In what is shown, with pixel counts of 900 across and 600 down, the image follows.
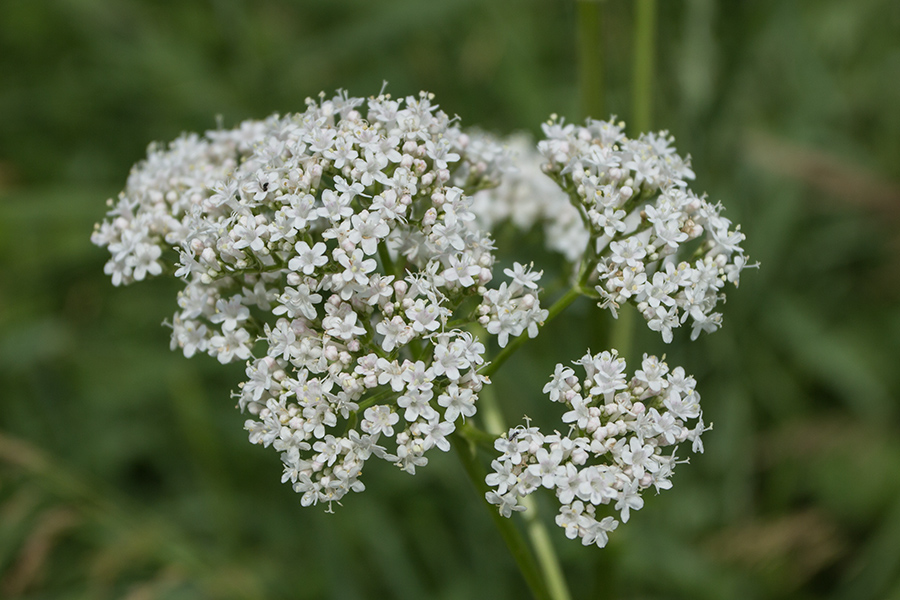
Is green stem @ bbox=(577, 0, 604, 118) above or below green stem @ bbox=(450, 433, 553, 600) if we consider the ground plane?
above

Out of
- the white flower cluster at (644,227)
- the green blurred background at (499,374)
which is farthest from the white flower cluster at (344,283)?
the green blurred background at (499,374)

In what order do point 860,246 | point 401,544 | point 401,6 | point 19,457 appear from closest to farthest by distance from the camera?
point 19,457
point 401,544
point 401,6
point 860,246

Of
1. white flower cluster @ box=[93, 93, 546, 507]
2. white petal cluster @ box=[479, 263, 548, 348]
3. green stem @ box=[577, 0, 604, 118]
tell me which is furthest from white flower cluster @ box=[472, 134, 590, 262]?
white petal cluster @ box=[479, 263, 548, 348]

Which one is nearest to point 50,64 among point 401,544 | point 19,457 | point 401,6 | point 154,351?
point 154,351

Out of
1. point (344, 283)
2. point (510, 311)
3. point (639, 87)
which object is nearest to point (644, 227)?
point (510, 311)

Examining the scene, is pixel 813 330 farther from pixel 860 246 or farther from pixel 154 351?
pixel 154 351

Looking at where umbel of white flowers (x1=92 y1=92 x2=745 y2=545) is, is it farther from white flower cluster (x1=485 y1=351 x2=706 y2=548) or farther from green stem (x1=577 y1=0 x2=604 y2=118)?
green stem (x1=577 y1=0 x2=604 y2=118)

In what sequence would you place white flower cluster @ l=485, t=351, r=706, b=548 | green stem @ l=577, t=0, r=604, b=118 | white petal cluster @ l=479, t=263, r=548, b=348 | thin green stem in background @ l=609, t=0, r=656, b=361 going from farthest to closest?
thin green stem in background @ l=609, t=0, r=656, b=361 → green stem @ l=577, t=0, r=604, b=118 → white petal cluster @ l=479, t=263, r=548, b=348 → white flower cluster @ l=485, t=351, r=706, b=548
